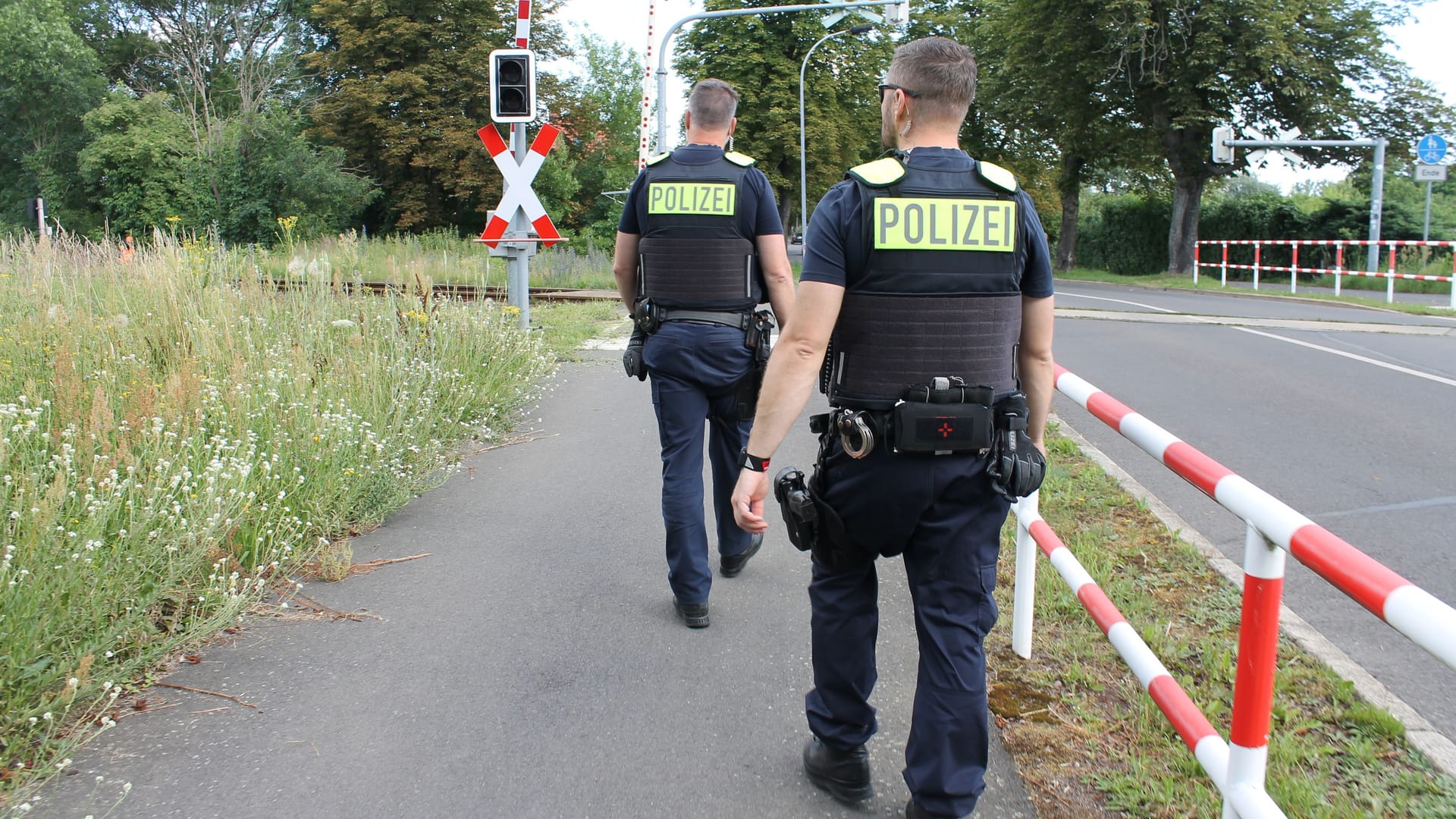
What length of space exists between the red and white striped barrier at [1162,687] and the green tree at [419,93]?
40.4 metres

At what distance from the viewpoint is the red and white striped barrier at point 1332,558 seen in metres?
1.64

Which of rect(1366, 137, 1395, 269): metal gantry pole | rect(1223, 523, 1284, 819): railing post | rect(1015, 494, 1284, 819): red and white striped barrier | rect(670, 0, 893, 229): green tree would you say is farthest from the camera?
rect(670, 0, 893, 229): green tree

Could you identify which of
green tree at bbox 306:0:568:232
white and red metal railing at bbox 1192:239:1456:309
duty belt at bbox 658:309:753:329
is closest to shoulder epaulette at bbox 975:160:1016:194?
duty belt at bbox 658:309:753:329

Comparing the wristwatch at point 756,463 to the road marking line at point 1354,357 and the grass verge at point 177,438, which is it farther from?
the road marking line at point 1354,357

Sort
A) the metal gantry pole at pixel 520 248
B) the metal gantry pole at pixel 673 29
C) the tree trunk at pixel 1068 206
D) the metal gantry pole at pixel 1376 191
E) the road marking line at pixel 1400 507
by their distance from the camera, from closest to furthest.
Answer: the road marking line at pixel 1400 507
the metal gantry pole at pixel 520 248
the metal gantry pole at pixel 673 29
the metal gantry pole at pixel 1376 191
the tree trunk at pixel 1068 206

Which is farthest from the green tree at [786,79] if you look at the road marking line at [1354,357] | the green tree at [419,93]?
the road marking line at [1354,357]

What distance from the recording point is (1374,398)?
9.63 m

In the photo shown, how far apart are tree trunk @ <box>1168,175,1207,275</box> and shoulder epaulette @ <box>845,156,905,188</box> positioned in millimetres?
33002

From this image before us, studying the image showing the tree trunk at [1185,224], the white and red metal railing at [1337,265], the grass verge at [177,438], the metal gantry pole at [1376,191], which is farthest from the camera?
the tree trunk at [1185,224]

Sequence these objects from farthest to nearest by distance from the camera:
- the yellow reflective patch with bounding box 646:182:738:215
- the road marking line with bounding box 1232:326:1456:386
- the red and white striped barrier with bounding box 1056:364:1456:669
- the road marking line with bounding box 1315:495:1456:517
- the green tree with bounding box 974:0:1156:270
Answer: the green tree with bounding box 974:0:1156:270
the road marking line with bounding box 1232:326:1456:386
the road marking line with bounding box 1315:495:1456:517
the yellow reflective patch with bounding box 646:182:738:215
the red and white striped barrier with bounding box 1056:364:1456:669

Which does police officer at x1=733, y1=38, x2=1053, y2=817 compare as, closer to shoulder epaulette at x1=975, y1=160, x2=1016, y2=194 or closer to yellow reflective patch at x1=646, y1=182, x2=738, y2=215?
shoulder epaulette at x1=975, y1=160, x2=1016, y2=194

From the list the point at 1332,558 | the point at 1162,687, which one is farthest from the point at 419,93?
the point at 1332,558

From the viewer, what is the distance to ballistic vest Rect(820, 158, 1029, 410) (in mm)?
2740

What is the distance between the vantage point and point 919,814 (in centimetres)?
282
